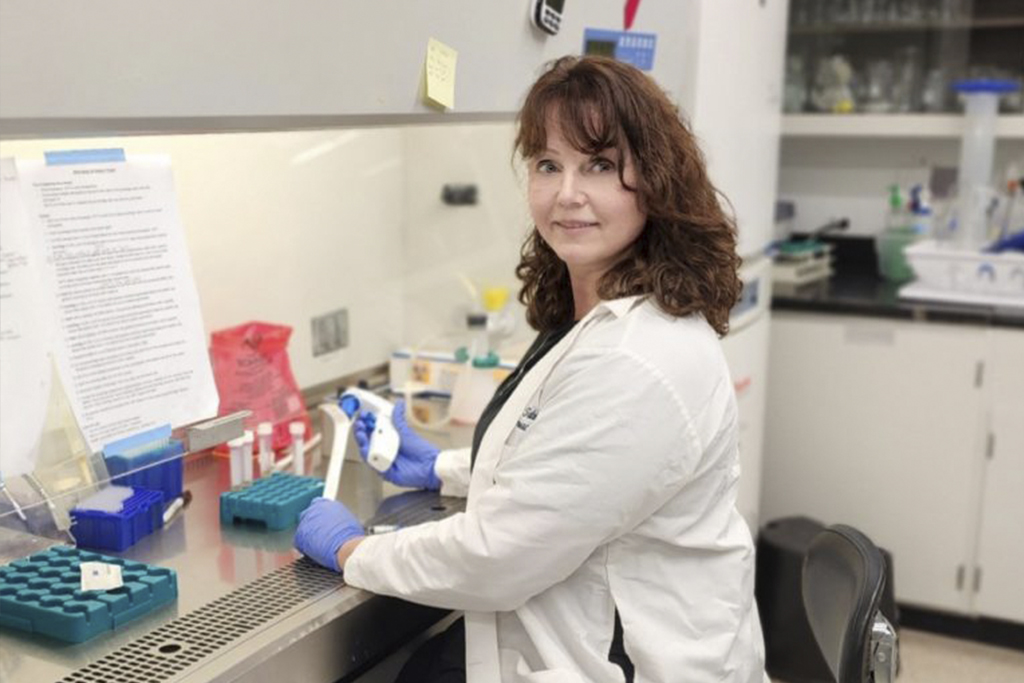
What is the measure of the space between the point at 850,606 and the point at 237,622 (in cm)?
73

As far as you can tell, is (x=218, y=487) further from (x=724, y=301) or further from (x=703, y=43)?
(x=703, y=43)

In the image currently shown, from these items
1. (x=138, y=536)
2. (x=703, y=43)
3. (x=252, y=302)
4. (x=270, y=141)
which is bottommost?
(x=138, y=536)

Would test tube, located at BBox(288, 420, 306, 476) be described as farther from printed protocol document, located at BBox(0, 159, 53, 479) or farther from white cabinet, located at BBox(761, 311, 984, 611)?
white cabinet, located at BBox(761, 311, 984, 611)

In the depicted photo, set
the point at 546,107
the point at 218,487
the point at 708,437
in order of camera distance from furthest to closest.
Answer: the point at 218,487 → the point at 546,107 → the point at 708,437

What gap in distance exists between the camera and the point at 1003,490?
116 inches

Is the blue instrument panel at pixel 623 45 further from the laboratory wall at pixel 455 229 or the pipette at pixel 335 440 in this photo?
the pipette at pixel 335 440

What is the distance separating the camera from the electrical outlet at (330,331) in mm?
2352

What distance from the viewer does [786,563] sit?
116 inches

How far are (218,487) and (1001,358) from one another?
2110mm

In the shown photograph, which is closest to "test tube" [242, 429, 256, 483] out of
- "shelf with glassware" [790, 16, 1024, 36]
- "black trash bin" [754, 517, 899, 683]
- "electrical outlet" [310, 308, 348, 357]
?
"electrical outlet" [310, 308, 348, 357]

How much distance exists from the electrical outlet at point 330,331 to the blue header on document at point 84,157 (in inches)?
30.1

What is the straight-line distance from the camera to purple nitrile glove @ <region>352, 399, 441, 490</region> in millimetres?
1784

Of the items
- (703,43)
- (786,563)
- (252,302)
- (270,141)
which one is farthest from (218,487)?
(786,563)

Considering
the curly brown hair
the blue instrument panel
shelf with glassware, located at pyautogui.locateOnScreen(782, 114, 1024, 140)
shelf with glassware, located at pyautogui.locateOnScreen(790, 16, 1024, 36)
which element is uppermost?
shelf with glassware, located at pyautogui.locateOnScreen(790, 16, 1024, 36)
